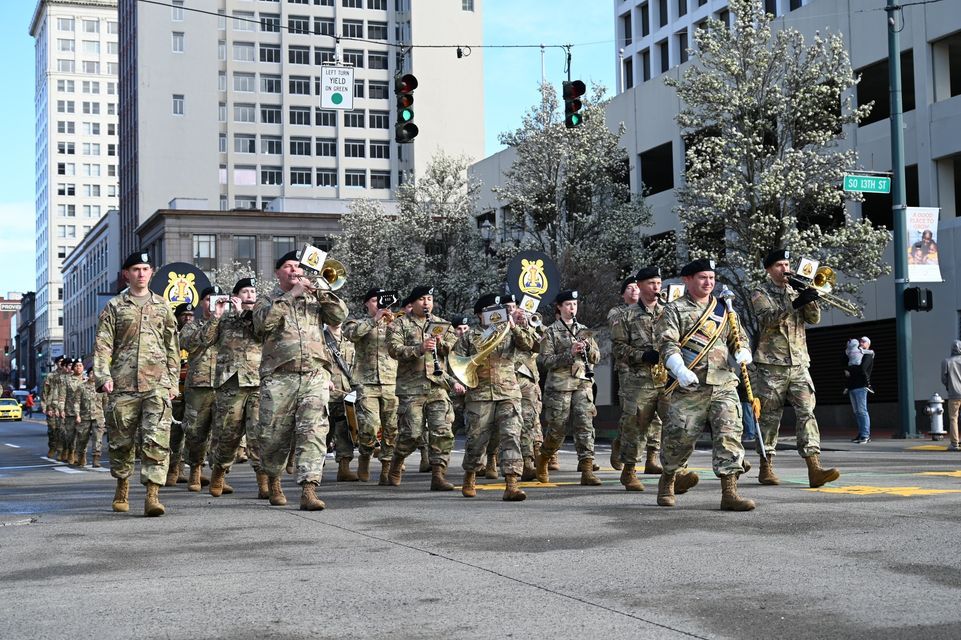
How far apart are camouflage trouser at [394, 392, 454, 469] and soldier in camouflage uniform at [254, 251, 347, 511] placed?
2269 mm

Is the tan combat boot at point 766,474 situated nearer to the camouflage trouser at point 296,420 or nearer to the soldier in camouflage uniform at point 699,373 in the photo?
the soldier in camouflage uniform at point 699,373

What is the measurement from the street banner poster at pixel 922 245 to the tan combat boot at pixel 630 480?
13.4m

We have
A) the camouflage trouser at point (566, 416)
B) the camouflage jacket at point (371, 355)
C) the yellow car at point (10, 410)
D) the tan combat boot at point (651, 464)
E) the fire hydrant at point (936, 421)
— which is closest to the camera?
the camouflage trouser at point (566, 416)

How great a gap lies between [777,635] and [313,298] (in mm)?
6750

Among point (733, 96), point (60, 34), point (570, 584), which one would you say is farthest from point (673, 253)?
point (60, 34)

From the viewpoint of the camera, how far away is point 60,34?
156625 mm

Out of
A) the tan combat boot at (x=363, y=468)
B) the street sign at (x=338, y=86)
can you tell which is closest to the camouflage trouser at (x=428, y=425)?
the tan combat boot at (x=363, y=468)

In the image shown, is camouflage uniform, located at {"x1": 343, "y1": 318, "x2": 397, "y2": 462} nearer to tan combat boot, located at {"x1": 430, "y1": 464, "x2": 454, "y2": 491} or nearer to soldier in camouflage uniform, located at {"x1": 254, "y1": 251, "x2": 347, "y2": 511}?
tan combat boot, located at {"x1": 430, "y1": 464, "x2": 454, "y2": 491}

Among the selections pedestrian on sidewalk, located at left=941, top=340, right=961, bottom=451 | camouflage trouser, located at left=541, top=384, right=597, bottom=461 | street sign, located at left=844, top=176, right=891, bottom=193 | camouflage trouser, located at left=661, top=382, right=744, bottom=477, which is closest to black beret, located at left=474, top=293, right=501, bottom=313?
camouflage trouser, located at left=541, top=384, right=597, bottom=461

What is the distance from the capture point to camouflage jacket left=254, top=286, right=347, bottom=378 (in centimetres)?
1106

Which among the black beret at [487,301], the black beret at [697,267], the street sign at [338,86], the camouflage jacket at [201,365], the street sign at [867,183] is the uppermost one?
the street sign at [338,86]

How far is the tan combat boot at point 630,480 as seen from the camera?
12219mm

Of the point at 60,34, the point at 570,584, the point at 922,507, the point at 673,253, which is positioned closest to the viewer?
the point at 570,584

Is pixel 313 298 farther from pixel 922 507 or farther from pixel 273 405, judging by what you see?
pixel 922 507
